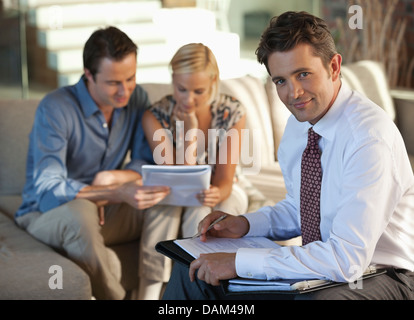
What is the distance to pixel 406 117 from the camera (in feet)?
11.1

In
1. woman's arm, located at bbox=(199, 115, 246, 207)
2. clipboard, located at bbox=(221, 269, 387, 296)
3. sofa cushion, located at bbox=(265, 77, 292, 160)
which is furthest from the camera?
sofa cushion, located at bbox=(265, 77, 292, 160)

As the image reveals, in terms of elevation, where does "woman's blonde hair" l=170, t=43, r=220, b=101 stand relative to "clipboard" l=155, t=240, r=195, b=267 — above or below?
above

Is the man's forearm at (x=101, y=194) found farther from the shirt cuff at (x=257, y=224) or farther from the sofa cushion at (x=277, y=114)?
the sofa cushion at (x=277, y=114)

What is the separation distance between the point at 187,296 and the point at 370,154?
0.55 metres

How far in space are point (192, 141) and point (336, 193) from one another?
97 centimetres

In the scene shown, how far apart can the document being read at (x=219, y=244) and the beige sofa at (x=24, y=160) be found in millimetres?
561

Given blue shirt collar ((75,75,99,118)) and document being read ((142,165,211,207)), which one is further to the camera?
blue shirt collar ((75,75,99,118))

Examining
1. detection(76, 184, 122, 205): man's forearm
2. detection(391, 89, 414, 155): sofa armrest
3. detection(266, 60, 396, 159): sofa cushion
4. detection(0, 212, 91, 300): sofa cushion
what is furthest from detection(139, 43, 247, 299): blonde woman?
detection(391, 89, 414, 155): sofa armrest

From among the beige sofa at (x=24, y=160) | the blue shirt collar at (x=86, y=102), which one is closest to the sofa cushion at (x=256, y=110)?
the beige sofa at (x=24, y=160)

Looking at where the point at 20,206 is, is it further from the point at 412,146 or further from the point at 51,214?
the point at 412,146

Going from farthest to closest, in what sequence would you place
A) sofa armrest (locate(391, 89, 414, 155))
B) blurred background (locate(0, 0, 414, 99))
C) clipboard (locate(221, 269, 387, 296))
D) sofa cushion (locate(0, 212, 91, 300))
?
blurred background (locate(0, 0, 414, 99)) → sofa armrest (locate(391, 89, 414, 155)) → sofa cushion (locate(0, 212, 91, 300)) → clipboard (locate(221, 269, 387, 296))

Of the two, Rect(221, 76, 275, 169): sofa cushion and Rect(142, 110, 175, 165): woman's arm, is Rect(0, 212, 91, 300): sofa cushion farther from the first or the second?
Rect(221, 76, 275, 169): sofa cushion

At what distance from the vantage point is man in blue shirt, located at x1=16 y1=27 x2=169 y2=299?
2109 mm

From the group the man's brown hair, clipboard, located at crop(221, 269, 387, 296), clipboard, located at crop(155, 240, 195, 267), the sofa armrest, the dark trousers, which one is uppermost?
the man's brown hair
